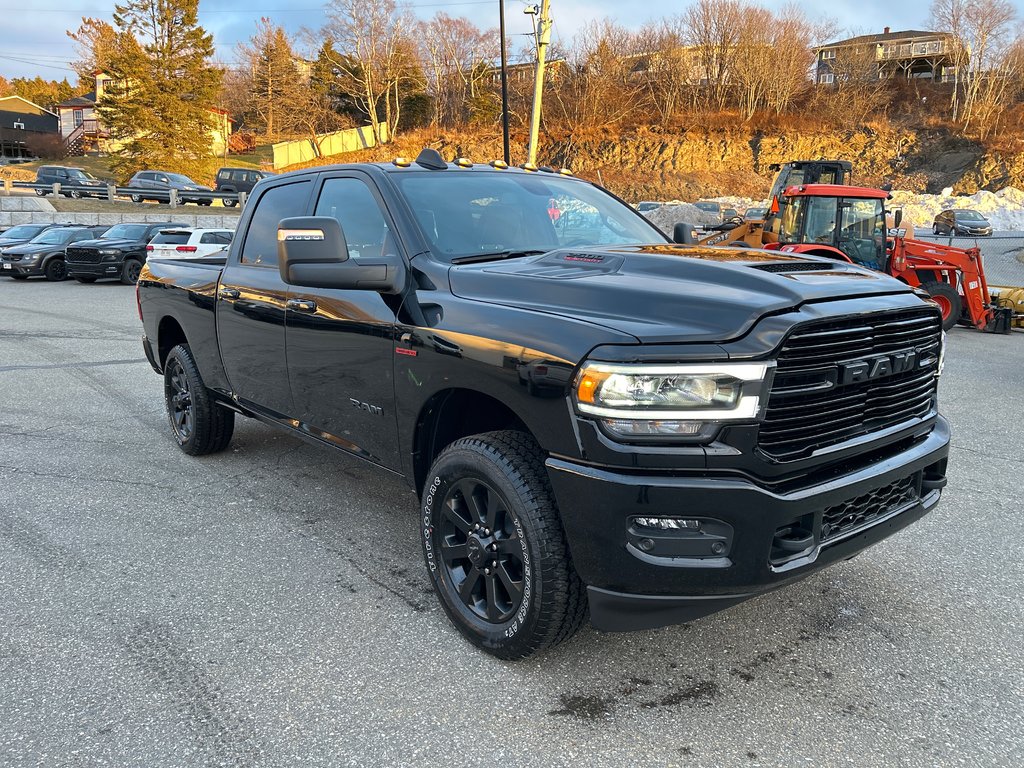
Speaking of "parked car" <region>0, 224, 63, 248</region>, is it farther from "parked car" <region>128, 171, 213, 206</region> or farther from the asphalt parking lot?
the asphalt parking lot

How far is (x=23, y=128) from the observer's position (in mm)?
70188

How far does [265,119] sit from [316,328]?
2825 inches

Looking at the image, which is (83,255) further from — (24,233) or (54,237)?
(24,233)

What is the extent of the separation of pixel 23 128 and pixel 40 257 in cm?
6226

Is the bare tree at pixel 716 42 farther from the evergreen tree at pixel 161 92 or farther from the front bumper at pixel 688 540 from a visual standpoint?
the front bumper at pixel 688 540

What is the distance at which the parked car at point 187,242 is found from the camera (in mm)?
16922

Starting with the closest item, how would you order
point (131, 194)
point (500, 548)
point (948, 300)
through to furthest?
point (500, 548)
point (948, 300)
point (131, 194)

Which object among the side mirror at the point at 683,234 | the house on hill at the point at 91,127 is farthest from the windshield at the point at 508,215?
the house on hill at the point at 91,127

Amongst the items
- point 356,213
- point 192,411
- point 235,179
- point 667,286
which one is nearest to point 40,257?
point 192,411

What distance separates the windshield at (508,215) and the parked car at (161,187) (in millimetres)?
35132

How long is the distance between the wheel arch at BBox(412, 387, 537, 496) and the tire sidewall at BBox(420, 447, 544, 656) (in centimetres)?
22

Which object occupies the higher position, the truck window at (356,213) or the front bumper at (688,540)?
the truck window at (356,213)

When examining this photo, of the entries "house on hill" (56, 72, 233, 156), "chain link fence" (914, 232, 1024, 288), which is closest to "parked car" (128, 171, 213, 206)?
"house on hill" (56, 72, 233, 156)

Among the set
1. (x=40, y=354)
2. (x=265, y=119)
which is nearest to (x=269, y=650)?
(x=40, y=354)
